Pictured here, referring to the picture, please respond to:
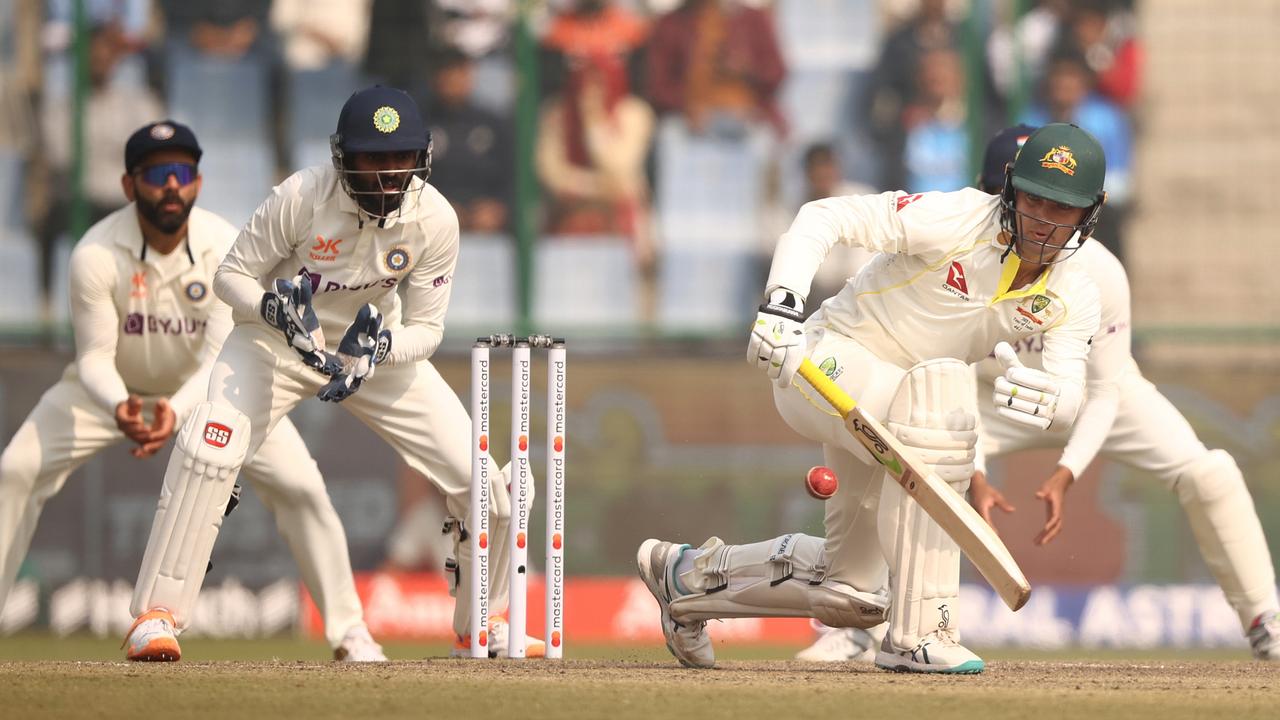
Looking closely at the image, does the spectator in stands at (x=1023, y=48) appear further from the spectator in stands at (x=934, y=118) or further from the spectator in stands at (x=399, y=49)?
the spectator in stands at (x=399, y=49)

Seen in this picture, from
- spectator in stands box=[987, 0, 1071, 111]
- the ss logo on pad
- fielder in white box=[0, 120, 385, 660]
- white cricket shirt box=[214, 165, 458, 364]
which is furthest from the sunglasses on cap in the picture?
spectator in stands box=[987, 0, 1071, 111]

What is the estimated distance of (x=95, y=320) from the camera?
23.6 feet

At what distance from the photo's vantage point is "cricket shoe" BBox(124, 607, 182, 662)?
5879 millimetres

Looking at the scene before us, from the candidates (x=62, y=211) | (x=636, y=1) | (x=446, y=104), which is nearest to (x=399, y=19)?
(x=446, y=104)

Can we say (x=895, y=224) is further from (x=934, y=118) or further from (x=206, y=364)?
(x=934, y=118)

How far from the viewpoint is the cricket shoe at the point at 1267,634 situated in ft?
24.3

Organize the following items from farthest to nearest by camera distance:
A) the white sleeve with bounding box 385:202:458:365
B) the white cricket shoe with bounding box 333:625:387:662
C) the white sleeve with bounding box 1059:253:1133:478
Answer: the white cricket shoe with bounding box 333:625:387:662 → the white sleeve with bounding box 1059:253:1133:478 → the white sleeve with bounding box 385:202:458:365

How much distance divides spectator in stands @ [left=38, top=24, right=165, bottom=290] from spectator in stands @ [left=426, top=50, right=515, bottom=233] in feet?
5.29

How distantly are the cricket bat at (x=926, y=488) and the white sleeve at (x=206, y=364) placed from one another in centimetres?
251

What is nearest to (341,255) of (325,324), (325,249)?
(325,249)

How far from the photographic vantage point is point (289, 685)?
5262mm

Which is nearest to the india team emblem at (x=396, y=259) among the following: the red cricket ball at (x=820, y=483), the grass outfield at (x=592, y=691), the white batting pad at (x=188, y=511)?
the white batting pad at (x=188, y=511)

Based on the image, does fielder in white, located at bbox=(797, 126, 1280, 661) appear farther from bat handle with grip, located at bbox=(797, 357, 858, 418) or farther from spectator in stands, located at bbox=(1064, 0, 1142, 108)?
spectator in stands, located at bbox=(1064, 0, 1142, 108)

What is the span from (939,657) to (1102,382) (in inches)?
69.8
